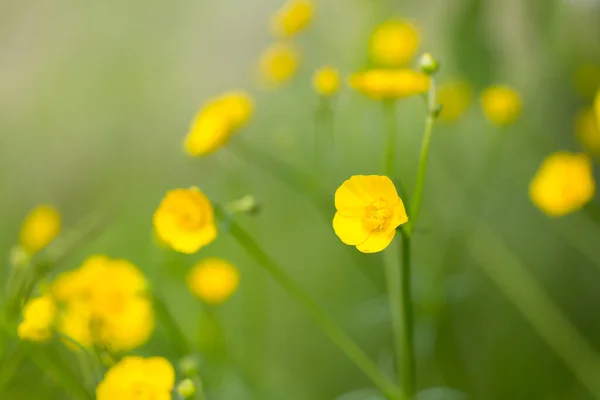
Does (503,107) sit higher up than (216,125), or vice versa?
(216,125)

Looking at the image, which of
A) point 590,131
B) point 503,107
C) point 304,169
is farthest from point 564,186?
point 304,169

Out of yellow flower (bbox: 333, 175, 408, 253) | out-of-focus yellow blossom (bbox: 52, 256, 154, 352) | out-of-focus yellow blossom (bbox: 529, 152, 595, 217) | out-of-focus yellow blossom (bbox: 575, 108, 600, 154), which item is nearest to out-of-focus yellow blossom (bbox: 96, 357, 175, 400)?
out-of-focus yellow blossom (bbox: 52, 256, 154, 352)

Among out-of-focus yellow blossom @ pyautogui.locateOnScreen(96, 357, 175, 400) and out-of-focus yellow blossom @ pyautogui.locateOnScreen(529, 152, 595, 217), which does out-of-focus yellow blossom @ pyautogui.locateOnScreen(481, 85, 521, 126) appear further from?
out-of-focus yellow blossom @ pyautogui.locateOnScreen(96, 357, 175, 400)

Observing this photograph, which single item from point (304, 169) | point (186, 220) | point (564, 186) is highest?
point (186, 220)

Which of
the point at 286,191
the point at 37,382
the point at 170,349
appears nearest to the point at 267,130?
the point at 286,191

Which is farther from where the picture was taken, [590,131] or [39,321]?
[590,131]

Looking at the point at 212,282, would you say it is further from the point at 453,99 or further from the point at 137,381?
the point at 453,99

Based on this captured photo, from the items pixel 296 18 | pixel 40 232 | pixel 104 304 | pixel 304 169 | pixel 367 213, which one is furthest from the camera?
pixel 304 169
